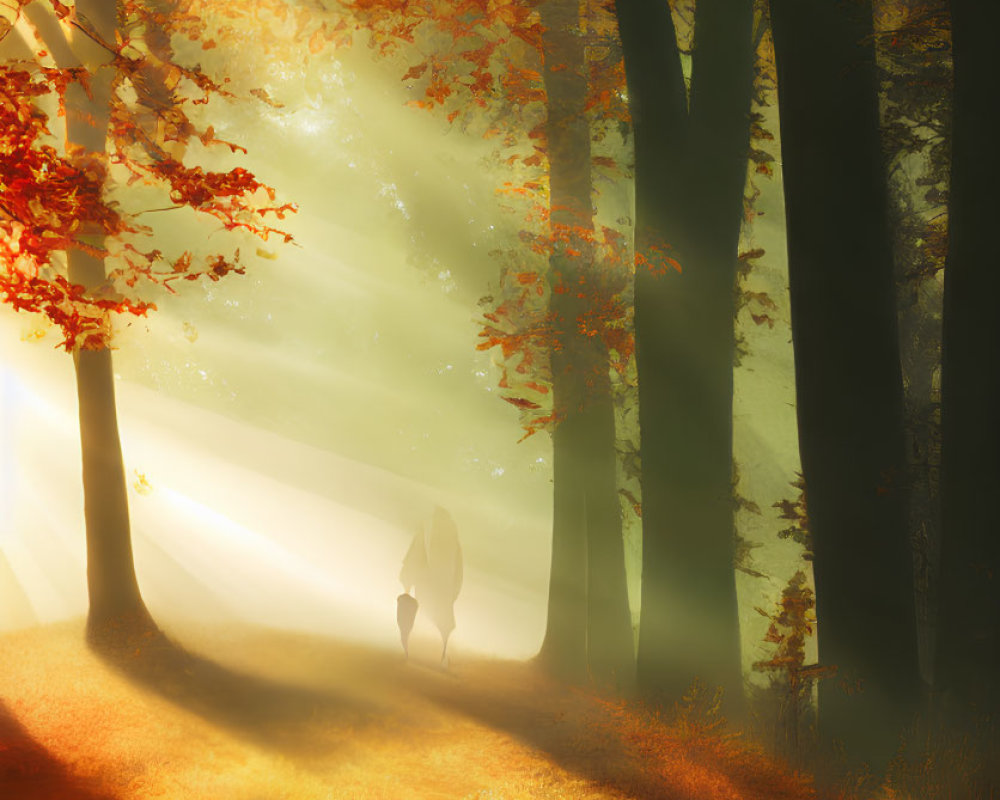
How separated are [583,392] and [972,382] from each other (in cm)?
504

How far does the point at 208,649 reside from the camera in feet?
32.4

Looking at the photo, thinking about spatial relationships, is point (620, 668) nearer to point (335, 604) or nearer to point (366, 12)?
point (366, 12)

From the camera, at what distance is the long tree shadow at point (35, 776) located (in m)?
5.47

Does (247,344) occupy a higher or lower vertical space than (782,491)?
higher

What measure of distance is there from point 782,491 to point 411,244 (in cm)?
1020

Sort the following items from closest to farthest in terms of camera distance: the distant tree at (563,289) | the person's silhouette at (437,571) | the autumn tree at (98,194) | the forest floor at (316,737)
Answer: the forest floor at (316,737) < the autumn tree at (98,194) < the distant tree at (563,289) < the person's silhouette at (437,571)

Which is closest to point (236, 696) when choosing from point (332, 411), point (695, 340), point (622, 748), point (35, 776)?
point (35, 776)

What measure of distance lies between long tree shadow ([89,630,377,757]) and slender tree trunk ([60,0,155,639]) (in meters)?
0.41

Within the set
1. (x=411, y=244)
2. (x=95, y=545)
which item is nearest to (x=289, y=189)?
(x=411, y=244)

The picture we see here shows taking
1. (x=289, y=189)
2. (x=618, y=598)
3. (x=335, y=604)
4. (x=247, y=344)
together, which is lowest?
(x=335, y=604)

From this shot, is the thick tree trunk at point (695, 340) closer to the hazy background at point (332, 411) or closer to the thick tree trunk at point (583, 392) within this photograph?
the thick tree trunk at point (583, 392)

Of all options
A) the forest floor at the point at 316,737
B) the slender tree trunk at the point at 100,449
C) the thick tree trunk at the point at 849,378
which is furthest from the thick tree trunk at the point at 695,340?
the slender tree trunk at the point at 100,449

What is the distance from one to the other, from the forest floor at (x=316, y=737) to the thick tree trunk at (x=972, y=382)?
1.57m

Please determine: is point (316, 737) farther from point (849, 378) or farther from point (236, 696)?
point (849, 378)
